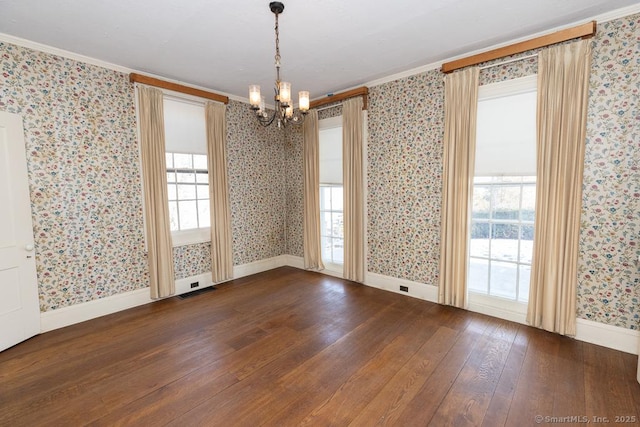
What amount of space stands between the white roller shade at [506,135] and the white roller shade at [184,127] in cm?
380

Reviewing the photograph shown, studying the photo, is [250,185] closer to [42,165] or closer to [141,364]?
[42,165]

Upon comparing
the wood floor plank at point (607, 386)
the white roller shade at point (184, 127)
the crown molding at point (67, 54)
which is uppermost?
the crown molding at point (67, 54)

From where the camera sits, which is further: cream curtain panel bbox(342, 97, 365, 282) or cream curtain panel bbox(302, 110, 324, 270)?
cream curtain panel bbox(302, 110, 324, 270)

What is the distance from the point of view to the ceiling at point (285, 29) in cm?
241

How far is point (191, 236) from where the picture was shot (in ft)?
14.3

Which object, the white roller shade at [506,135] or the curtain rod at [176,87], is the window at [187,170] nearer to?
the curtain rod at [176,87]

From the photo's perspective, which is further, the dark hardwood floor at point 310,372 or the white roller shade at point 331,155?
the white roller shade at point 331,155

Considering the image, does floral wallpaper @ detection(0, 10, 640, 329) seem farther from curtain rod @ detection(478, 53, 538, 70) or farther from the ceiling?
the ceiling

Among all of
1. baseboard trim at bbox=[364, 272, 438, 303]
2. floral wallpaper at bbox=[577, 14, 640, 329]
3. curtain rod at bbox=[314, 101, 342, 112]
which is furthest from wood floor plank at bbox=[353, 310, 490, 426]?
curtain rod at bbox=[314, 101, 342, 112]

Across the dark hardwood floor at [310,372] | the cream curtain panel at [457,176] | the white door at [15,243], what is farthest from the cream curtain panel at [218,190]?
the cream curtain panel at [457,176]

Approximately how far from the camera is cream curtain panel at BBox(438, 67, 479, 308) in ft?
10.9

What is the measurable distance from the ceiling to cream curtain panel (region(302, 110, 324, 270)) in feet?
4.42

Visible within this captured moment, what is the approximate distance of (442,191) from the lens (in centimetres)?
359

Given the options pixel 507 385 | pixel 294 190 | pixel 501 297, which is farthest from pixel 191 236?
pixel 501 297
